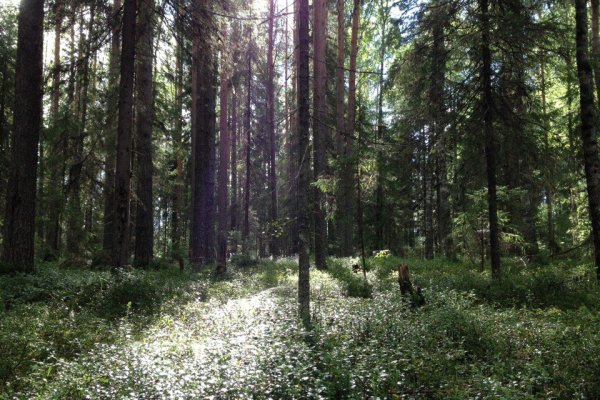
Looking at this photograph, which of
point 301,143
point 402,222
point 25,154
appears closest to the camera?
point 301,143

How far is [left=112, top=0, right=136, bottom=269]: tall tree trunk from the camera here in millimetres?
10844

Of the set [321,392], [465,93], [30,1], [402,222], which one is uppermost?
[30,1]

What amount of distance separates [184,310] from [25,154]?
5364 mm

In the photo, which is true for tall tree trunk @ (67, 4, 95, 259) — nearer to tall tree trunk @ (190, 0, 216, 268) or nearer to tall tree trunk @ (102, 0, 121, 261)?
tall tree trunk @ (102, 0, 121, 261)

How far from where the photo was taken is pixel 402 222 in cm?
3397

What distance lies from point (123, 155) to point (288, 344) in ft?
25.1

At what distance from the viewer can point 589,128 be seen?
31.1 ft

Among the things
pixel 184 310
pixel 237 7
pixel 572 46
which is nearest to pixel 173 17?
pixel 237 7

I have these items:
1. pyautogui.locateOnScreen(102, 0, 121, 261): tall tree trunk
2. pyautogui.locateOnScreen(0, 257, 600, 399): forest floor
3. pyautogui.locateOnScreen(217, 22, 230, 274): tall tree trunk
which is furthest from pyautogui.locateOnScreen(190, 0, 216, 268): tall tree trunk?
pyautogui.locateOnScreen(0, 257, 600, 399): forest floor

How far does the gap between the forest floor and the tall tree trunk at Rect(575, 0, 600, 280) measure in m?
1.29

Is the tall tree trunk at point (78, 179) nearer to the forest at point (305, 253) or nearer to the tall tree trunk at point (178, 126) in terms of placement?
the forest at point (305, 253)

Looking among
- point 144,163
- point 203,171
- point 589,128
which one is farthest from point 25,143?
point 589,128

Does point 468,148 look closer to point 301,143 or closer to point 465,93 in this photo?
point 465,93

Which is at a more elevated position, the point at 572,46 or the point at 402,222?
the point at 572,46
